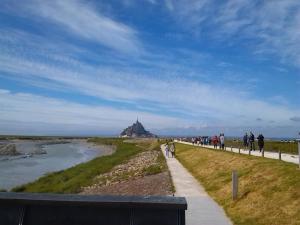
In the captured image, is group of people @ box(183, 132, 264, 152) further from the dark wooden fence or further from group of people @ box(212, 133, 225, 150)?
the dark wooden fence

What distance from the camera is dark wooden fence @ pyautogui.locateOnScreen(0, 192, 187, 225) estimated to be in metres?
7.16

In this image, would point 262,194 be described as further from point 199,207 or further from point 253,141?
point 253,141

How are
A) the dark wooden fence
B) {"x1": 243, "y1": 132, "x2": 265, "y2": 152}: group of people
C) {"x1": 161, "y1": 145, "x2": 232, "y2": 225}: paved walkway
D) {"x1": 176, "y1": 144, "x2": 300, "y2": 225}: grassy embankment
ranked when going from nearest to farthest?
the dark wooden fence < {"x1": 176, "y1": 144, "x2": 300, "y2": 225}: grassy embankment < {"x1": 161, "y1": 145, "x2": 232, "y2": 225}: paved walkway < {"x1": 243, "y1": 132, "x2": 265, "y2": 152}: group of people

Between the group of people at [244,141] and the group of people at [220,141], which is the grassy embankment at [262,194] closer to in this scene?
the group of people at [244,141]

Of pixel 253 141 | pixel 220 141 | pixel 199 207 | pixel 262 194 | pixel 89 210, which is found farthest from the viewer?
pixel 220 141

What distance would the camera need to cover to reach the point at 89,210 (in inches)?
292

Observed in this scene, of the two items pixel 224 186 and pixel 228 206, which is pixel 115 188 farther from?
pixel 228 206

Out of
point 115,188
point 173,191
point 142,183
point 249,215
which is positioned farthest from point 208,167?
point 249,215

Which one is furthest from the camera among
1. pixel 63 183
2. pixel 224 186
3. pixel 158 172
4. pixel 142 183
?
pixel 63 183

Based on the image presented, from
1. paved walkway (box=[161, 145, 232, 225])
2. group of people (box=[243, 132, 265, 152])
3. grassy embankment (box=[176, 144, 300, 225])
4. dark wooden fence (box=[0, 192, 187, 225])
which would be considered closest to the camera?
dark wooden fence (box=[0, 192, 187, 225])

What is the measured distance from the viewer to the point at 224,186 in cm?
1995

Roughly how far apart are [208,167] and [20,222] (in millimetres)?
22958

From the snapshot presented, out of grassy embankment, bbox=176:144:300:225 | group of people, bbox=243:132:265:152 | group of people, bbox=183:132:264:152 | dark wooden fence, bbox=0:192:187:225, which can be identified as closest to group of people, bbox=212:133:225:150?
group of people, bbox=183:132:264:152

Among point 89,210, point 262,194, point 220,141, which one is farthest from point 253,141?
point 89,210
